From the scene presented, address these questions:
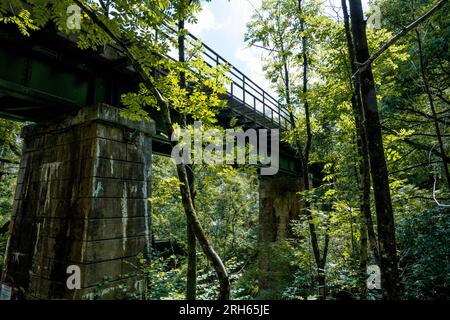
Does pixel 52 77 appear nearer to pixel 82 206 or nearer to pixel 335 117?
pixel 82 206

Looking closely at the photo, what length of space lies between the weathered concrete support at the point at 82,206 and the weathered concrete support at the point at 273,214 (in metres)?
8.80

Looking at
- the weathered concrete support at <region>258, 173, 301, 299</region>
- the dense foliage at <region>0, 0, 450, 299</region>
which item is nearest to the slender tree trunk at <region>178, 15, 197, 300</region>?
the dense foliage at <region>0, 0, 450, 299</region>

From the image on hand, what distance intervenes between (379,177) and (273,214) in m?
13.5

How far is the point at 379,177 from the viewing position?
10.6 feet

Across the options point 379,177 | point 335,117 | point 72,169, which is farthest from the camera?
point 335,117

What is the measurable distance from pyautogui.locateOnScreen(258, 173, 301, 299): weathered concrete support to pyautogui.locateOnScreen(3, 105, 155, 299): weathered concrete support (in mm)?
8800

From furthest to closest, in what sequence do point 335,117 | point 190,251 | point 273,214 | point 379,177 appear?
point 273,214 < point 335,117 < point 190,251 < point 379,177

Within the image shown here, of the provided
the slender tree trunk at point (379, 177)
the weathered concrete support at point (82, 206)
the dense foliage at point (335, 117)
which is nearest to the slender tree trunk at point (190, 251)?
the dense foliage at point (335, 117)

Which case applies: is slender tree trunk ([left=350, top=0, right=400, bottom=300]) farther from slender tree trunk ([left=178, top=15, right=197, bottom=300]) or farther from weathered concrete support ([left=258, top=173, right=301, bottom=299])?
weathered concrete support ([left=258, top=173, right=301, bottom=299])

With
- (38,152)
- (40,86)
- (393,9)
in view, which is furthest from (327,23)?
(38,152)

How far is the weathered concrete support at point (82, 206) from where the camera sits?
5.45 m

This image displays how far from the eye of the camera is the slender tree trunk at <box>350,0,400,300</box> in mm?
3078

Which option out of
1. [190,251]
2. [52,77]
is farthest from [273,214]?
[52,77]
